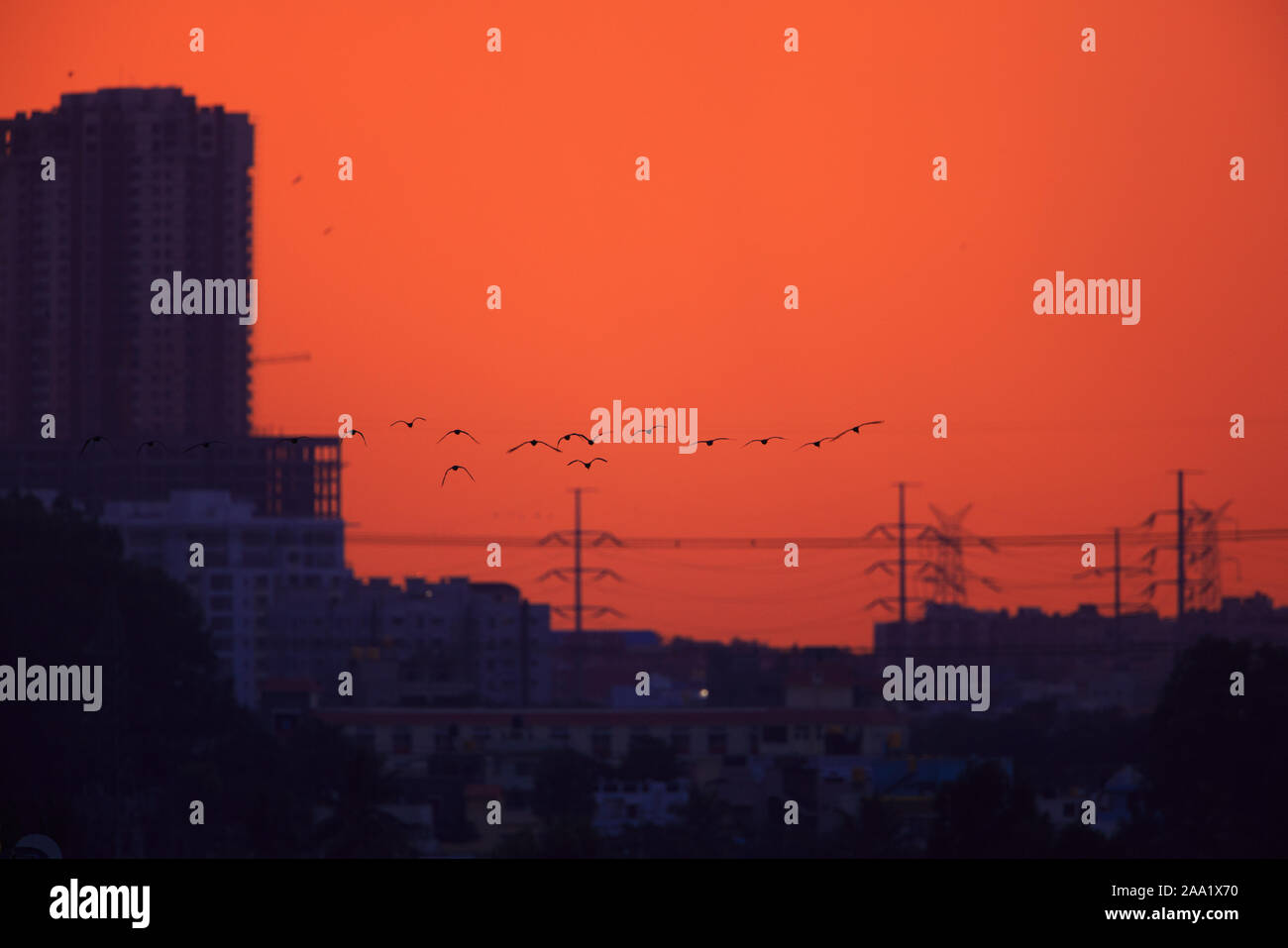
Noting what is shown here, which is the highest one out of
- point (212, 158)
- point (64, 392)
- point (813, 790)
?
point (212, 158)

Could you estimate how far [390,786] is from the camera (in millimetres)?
61938

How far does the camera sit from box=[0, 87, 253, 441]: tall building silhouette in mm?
160875

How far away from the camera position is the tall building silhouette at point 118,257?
6334 inches

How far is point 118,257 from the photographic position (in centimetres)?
16462
